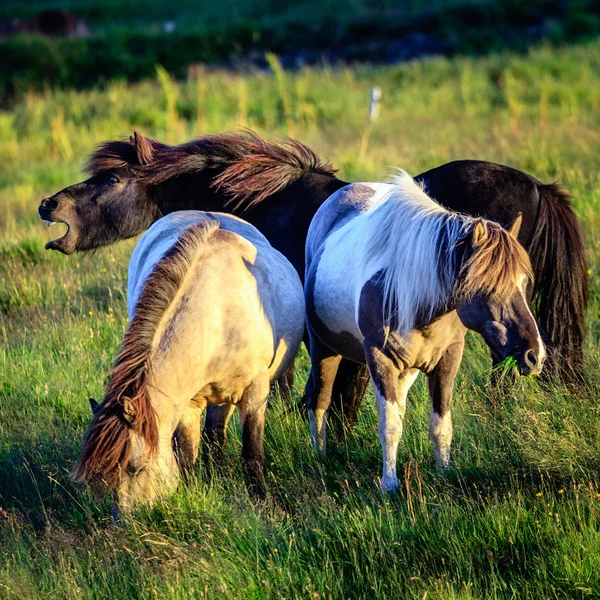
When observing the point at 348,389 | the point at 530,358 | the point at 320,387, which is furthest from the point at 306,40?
the point at 530,358

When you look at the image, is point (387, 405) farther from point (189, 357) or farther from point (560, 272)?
point (560, 272)

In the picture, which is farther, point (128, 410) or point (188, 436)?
point (188, 436)

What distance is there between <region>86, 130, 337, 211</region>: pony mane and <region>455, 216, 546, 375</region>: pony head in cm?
250

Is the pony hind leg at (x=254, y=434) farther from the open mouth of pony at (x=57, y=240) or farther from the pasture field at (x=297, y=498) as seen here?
the open mouth of pony at (x=57, y=240)

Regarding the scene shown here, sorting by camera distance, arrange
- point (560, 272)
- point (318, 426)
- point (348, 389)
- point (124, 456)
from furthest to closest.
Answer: point (560, 272)
point (348, 389)
point (318, 426)
point (124, 456)

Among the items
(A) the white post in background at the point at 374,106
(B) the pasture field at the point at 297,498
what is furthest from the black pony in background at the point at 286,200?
(A) the white post in background at the point at 374,106

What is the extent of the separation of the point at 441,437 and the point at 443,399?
204 mm

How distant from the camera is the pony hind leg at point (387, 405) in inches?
163

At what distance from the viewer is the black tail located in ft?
18.6

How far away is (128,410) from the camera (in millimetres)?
3660

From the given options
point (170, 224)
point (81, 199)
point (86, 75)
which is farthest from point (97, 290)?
point (86, 75)

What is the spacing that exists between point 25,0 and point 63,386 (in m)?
35.8

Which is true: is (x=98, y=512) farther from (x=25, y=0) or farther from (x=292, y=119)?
(x=25, y=0)

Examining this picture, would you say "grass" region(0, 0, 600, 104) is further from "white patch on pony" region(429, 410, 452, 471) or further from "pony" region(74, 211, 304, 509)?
"white patch on pony" region(429, 410, 452, 471)
